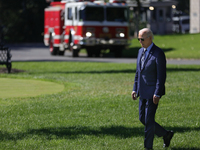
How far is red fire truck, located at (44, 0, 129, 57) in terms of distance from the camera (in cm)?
2620

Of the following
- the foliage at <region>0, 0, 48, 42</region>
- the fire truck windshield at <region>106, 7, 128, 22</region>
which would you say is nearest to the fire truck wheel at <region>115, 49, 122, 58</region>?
the fire truck windshield at <region>106, 7, 128, 22</region>

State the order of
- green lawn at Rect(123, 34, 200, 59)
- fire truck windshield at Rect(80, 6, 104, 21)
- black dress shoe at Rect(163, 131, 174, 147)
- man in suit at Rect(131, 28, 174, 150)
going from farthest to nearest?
green lawn at Rect(123, 34, 200, 59), fire truck windshield at Rect(80, 6, 104, 21), black dress shoe at Rect(163, 131, 174, 147), man in suit at Rect(131, 28, 174, 150)

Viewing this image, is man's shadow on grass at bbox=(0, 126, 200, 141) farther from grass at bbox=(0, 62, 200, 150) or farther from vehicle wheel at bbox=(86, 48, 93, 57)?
vehicle wheel at bbox=(86, 48, 93, 57)

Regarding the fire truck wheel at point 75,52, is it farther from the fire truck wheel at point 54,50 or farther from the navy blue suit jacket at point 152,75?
the navy blue suit jacket at point 152,75

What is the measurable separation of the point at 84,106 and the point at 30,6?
44551mm

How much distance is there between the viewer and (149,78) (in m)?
5.79

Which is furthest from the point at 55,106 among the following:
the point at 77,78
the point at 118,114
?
the point at 77,78

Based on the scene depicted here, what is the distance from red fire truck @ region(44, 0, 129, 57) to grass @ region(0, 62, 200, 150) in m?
12.9

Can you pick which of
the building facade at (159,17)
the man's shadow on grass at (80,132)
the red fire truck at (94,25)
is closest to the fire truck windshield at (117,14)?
the red fire truck at (94,25)

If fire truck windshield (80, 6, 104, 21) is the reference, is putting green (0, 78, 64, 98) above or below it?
below

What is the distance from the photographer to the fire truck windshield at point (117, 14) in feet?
87.7

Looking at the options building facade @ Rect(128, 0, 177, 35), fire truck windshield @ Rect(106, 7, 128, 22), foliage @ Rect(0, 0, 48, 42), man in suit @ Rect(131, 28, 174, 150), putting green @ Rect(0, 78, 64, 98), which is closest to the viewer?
man in suit @ Rect(131, 28, 174, 150)

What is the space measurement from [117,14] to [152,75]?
21.6m

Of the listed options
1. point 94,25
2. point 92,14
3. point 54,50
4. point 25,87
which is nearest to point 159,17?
point 54,50
